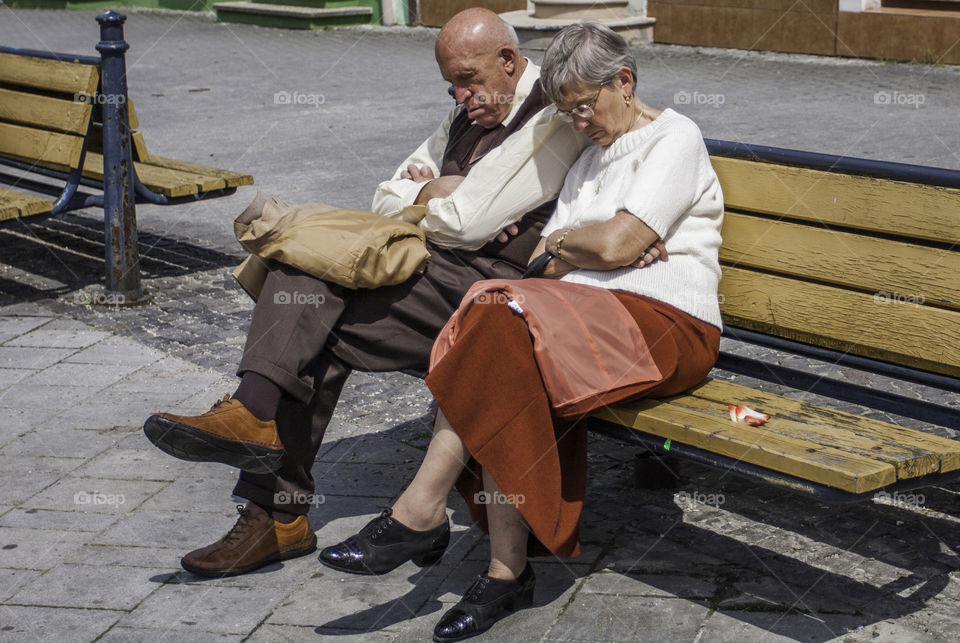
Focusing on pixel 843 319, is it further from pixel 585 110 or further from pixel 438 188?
pixel 438 188

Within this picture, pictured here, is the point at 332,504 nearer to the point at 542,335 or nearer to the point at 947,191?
the point at 542,335

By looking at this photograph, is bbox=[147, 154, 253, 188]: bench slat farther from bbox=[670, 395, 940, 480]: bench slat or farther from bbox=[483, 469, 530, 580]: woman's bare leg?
bbox=[670, 395, 940, 480]: bench slat

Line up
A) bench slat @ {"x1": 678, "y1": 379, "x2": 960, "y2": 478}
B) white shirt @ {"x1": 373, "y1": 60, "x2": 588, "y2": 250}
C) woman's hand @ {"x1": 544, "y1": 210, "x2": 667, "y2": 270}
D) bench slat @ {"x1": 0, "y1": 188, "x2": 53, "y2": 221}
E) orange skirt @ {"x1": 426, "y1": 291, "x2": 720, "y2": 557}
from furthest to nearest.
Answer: bench slat @ {"x1": 0, "y1": 188, "x2": 53, "y2": 221} < white shirt @ {"x1": 373, "y1": 60, "x2": 588, "y2": 250} < woman's hand @ {"x1": 544, "y1": 210, "x2": 667, "y2": 270} < orange skirt @ {"x1": 426, "y1": 291, "x2": 720, "y2": 557} < bench slat @ {"x1": 678, "y1": 379, "x2": 960, "y2": 478}

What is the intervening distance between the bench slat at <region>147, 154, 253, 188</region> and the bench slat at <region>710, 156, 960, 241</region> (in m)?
3.14

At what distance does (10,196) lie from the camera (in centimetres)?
622

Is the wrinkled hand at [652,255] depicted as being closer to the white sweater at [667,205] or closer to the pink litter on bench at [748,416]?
the white sweater at [667,205]

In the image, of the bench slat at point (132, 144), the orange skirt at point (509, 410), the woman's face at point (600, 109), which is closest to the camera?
the orange skirt at point (509, 410)

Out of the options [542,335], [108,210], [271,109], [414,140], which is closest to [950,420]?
[542,335]

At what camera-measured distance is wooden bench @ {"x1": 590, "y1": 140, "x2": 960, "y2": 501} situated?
3045mm

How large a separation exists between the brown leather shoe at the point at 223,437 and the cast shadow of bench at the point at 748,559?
463 mm

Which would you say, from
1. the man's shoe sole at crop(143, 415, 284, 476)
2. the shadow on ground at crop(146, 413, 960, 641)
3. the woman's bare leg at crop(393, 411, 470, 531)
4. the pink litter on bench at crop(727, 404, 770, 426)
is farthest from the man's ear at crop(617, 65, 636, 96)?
the man's shoe sole at crop(143, 415, 284, 476)

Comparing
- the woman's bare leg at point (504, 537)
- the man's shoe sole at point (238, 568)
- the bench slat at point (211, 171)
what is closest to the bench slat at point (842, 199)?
the woman's bare leg at point (504, 537)

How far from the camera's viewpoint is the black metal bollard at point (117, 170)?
6102 mm

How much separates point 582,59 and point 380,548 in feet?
4.55
